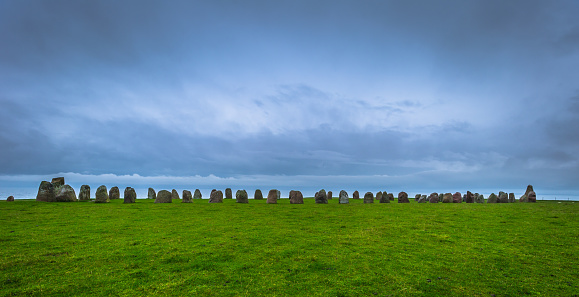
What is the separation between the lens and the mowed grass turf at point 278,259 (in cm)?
704

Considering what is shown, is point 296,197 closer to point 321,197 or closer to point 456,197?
point 321,197

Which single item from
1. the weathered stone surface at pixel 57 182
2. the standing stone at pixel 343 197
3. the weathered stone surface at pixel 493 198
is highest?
the weathered stone surface at pixel 57 182

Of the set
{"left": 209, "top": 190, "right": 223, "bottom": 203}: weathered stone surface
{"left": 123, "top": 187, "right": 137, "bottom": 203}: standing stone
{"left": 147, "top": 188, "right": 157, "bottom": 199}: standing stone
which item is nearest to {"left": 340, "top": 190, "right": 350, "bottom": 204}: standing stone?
{"left": 209, "top": 190, "right": 223, "bottom": 203}: weathered stone surface

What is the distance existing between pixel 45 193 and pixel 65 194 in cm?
133

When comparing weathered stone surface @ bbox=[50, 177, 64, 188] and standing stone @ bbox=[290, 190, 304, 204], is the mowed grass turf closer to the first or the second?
weathered stone surface @ bbox=[50, 177, 64, 188]

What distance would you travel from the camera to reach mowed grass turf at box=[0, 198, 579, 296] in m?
Answer: 7.04

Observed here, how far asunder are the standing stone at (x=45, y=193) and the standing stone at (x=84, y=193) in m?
3.53

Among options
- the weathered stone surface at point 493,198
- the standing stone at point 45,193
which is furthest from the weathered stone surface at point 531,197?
the standing stone at point 45,193

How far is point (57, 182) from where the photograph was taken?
2448 centimetres

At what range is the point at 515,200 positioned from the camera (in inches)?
1523

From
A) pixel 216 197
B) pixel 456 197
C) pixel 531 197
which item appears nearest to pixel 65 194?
pixel 216 197

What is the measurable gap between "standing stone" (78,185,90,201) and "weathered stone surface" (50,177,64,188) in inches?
90.1

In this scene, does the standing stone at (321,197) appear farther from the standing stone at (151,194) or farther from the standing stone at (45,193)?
the standing stone at (45,193)

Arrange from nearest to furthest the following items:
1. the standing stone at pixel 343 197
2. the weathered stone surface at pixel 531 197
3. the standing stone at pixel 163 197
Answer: the standing stone at pixel 163 197
the standing stone at pixel 343 197
the weathered stone surface at pixel 531 197
